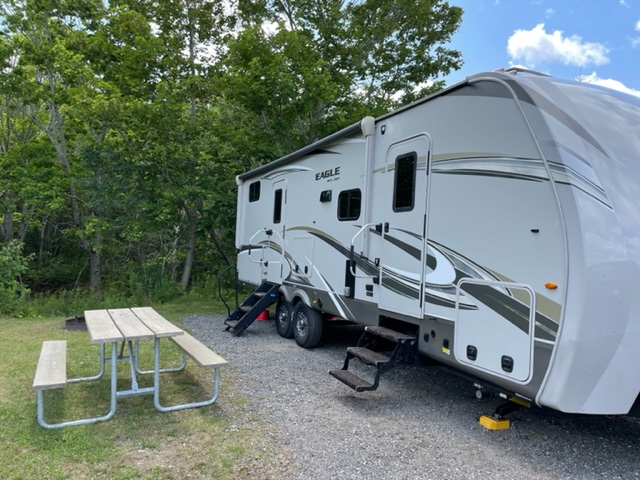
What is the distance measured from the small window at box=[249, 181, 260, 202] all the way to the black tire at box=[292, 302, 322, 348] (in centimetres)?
257

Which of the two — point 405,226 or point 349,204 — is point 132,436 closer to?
point 405,226

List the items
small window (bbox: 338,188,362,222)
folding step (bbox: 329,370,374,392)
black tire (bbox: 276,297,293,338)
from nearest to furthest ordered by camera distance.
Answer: folding step (bbox: 329,370,374,392), small window (bbox: 338,188,362,222), black tire (bbox: 276,297,293,338)

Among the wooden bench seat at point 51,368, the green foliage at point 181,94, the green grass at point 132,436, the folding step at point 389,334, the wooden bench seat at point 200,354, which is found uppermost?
the green foliage at point 181,94

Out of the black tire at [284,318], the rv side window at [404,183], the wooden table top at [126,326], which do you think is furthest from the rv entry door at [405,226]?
the black tire at [284,318]

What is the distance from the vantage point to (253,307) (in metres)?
7.28

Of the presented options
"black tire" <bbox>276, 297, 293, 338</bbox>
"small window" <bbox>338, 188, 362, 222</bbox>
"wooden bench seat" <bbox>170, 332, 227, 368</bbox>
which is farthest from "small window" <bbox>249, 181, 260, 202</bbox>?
"wooden bench seat" <bbox>170, 332, 227, 368</bbox>

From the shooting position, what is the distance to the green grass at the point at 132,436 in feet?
9.61

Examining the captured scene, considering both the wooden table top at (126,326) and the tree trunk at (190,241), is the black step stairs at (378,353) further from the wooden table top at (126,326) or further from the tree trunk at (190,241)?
the tree trunk at (190,241)

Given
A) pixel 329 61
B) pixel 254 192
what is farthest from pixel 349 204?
pixel 329 61

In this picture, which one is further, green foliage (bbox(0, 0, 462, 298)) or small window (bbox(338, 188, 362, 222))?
green foliage (bbox(0, 0, 462, 298))

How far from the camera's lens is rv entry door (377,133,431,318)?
4141 millimetres

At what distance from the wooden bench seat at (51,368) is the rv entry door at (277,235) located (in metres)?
3.53

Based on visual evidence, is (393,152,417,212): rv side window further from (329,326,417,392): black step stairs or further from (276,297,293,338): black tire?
(276,297,293,338): black tire

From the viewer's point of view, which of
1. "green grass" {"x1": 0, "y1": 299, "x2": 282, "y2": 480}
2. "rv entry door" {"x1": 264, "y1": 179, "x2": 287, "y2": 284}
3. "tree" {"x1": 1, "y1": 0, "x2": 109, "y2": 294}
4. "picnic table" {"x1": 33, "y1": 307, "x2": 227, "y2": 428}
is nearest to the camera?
"green grass" {"x1": 0, "y1": 299, "x2": 282, "y2": 480}
